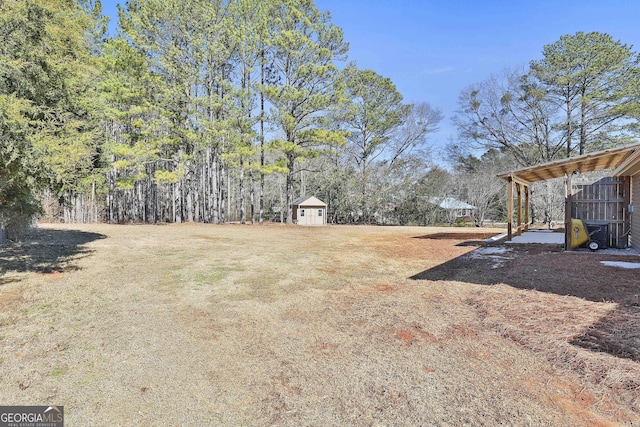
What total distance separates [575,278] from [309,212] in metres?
17.5

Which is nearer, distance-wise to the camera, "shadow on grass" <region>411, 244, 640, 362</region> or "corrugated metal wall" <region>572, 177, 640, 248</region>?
"shadow on grass" <region>411, 244, 640, 362</region>

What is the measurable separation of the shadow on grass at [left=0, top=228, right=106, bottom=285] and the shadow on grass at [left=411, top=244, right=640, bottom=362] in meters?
7.13

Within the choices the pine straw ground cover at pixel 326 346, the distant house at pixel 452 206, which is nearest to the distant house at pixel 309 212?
the distant house at pixel 452 206

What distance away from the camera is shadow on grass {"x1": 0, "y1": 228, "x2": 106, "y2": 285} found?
20.0 ft

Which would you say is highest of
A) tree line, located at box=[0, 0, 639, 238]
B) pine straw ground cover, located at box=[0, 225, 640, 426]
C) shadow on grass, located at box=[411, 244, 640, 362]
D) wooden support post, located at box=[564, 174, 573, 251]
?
tree line, located at box=[0, 0, 639, 238]

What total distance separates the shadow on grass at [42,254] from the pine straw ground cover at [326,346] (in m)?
0.32

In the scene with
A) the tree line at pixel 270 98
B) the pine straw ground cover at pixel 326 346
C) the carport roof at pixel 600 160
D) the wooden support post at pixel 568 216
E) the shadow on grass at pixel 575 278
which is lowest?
the pine straw ground cover at pixel 326 346

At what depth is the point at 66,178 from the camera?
564 cm

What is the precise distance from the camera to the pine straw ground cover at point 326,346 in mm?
2021

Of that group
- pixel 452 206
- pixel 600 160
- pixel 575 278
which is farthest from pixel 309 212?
pixel 575 278

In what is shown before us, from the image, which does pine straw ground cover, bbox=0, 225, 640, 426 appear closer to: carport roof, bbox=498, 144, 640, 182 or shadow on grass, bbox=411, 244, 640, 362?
shadow on grass, bbox=411, 244, 640, 362

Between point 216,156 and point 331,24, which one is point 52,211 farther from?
point 331,24

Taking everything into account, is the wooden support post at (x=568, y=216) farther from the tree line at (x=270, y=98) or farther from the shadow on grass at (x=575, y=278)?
the tree line at (x=270, y=98)

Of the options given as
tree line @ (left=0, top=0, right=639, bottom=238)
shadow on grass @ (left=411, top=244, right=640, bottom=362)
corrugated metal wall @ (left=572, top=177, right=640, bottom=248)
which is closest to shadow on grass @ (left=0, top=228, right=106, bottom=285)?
tree line @ (left=0, top=0, right=639, bottom=238)
